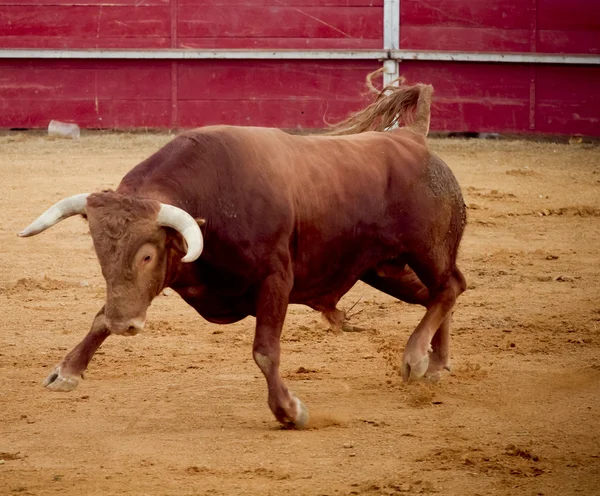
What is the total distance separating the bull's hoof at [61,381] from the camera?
3988mm

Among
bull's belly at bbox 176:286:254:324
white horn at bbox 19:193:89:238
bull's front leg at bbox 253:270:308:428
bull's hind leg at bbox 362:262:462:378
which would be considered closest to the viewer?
white horn at bbox 19:193:89:238

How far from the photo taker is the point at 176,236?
361 centimetres

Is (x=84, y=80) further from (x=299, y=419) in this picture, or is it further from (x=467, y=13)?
(x=299, y=419)

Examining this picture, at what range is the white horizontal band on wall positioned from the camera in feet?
38.3

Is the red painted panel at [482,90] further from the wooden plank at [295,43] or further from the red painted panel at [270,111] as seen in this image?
the red painted panel at [270,111]

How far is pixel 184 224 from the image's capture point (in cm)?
349

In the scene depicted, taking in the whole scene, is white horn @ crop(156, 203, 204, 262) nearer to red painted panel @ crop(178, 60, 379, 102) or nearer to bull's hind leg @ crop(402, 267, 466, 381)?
bull's hind leg @ crop(402, 267, 466, 381)

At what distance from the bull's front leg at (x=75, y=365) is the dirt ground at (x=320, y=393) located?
0.12 m

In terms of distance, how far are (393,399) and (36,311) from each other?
2.13 metres

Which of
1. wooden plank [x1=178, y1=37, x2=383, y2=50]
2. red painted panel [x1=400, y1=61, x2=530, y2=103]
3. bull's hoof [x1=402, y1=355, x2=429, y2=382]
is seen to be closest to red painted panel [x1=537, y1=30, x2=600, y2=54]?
red painted panel [x1=400, y1=61, x2=530, y2=103]

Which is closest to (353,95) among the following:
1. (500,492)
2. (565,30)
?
(565,30)

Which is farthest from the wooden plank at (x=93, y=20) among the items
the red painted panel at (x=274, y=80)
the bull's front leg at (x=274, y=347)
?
the bull's front leg at (x=274, y=347)

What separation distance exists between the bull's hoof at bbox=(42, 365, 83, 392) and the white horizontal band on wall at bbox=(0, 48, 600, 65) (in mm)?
8026

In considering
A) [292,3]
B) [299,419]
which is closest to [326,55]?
[292,3]
